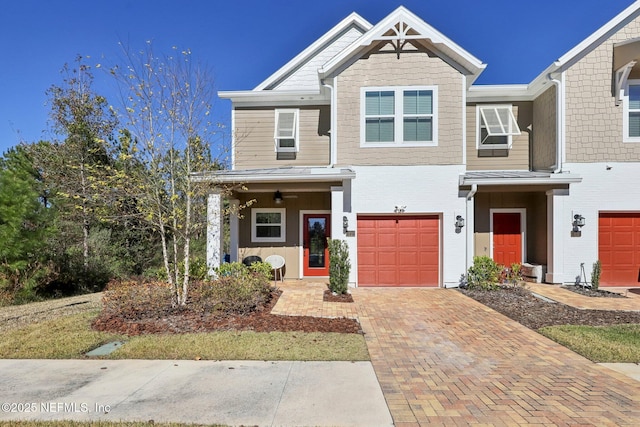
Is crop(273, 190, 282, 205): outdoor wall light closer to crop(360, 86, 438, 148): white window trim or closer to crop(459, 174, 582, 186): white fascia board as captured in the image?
crop(360, 86, 438, 148): white window trim

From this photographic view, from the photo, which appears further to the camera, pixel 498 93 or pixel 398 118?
pixel 498 93

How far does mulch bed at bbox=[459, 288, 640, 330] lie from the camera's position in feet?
23.2

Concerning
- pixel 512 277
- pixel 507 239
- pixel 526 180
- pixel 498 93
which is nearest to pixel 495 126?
pixel 498 93

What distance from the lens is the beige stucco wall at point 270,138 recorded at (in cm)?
1255

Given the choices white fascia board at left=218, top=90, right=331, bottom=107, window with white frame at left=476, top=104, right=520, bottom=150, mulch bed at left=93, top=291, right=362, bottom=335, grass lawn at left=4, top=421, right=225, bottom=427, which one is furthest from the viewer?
white fascia board at left=218, top=90, right=331, bottom=107

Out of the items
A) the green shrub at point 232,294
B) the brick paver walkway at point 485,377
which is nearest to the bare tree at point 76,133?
the green shrub at point 232,294

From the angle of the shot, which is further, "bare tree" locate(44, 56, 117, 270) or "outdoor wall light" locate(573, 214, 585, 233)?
"bare tree" locate(44, 56, 117, 270)

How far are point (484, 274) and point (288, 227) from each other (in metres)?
6.33

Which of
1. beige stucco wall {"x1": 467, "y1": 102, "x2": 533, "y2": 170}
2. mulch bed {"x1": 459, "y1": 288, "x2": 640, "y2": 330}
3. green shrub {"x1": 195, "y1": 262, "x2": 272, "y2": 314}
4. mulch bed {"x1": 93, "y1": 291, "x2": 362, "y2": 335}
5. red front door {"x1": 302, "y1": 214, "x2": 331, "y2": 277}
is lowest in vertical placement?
mulch bed {"x1": 459, "y1": 288, "x2": 640, "y2": 330}

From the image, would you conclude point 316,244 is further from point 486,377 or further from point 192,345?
point 486,377

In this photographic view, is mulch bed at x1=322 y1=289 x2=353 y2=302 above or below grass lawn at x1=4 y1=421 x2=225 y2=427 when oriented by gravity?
below

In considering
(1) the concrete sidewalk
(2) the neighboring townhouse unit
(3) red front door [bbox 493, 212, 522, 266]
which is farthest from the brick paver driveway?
(3) red front door [bbox 493, 212, 522, 266]

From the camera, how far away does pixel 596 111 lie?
10.7 m

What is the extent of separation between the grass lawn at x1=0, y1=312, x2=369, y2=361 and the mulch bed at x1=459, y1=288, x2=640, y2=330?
3.85 metres
